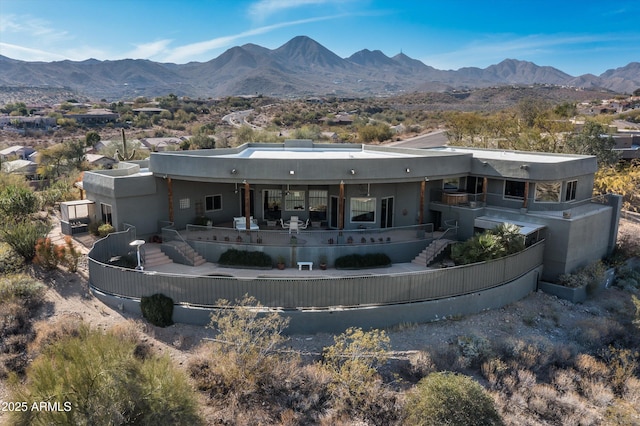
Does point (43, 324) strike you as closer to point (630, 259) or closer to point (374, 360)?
point (374, 360)

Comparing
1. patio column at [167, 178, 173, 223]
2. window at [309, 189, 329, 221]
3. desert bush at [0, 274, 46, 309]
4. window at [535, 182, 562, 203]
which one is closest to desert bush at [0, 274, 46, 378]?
desert bush at [0, 274, 46, 309]

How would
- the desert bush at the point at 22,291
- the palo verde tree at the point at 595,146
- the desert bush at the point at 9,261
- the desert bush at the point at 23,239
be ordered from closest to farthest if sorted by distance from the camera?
1. the desert bush at the point at 22,291
2. the desert bush at the point at 9,261
3. the desert bush at the point at 23,239
4. the palo verde tree at the point at 595,146

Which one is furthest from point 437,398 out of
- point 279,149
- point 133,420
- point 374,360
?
point 279,149

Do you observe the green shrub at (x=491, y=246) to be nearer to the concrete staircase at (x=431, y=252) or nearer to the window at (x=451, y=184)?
the concrete staircase at (x=431, y=252)

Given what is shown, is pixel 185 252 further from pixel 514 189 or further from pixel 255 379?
pixel 514 189

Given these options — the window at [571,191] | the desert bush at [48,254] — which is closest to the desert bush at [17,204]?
the desert bush at [48,254]

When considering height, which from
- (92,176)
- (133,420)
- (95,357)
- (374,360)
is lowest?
(374,360)
